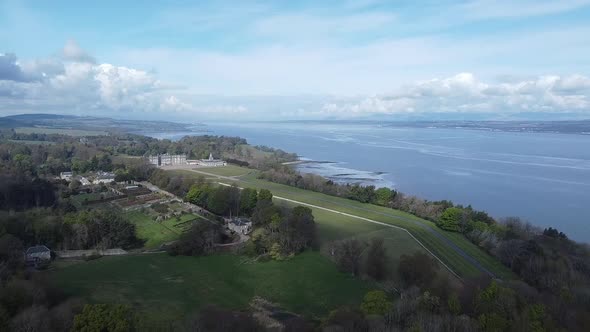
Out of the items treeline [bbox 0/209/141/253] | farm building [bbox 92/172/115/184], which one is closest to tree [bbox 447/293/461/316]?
treeline [bbox 0/209/141/253]

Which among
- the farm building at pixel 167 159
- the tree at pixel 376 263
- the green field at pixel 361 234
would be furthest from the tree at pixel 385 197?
the farm building at pixel 167 159

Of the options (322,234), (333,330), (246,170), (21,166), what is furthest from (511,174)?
(21,166)

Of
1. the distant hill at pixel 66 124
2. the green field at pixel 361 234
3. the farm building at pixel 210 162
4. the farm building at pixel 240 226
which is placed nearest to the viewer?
the green field at pixel 361 234

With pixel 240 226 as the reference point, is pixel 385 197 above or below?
above

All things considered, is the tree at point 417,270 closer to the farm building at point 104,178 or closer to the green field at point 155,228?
the green field at point 155,228

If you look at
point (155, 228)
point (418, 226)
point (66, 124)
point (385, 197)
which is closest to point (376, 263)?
point (418, 226)

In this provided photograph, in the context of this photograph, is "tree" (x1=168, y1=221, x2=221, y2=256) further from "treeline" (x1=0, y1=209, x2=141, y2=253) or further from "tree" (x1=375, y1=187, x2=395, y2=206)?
"tree" (x1=375, y1=187, x2=395, y2=206)

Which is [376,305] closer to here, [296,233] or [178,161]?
[296,233]
